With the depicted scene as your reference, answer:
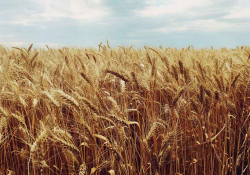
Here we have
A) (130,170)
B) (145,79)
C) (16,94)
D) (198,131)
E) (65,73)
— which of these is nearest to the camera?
(130,170)

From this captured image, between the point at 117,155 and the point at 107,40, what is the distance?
4298 millimetres

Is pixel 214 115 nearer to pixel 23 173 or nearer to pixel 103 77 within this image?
pixel 103 77

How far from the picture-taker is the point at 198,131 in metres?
1.71

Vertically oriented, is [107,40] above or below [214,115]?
above

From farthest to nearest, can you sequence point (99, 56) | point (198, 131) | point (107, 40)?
point (107, 40)
point (99, 56)
point (198, 131)

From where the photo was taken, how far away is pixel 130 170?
1.30 metres

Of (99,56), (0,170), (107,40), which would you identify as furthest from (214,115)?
(107,40)

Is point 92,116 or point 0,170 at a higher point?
point 92,116

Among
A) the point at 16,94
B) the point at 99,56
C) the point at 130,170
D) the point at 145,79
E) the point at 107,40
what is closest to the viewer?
the point at 130,170

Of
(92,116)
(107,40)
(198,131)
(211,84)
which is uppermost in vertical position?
(107,40)

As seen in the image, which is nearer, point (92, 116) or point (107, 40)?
point (92, 116)

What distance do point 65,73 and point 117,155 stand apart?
144 centimetres

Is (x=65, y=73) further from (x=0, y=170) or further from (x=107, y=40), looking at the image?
(x=107, y=40)

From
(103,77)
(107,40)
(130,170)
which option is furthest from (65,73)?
(107,40)
